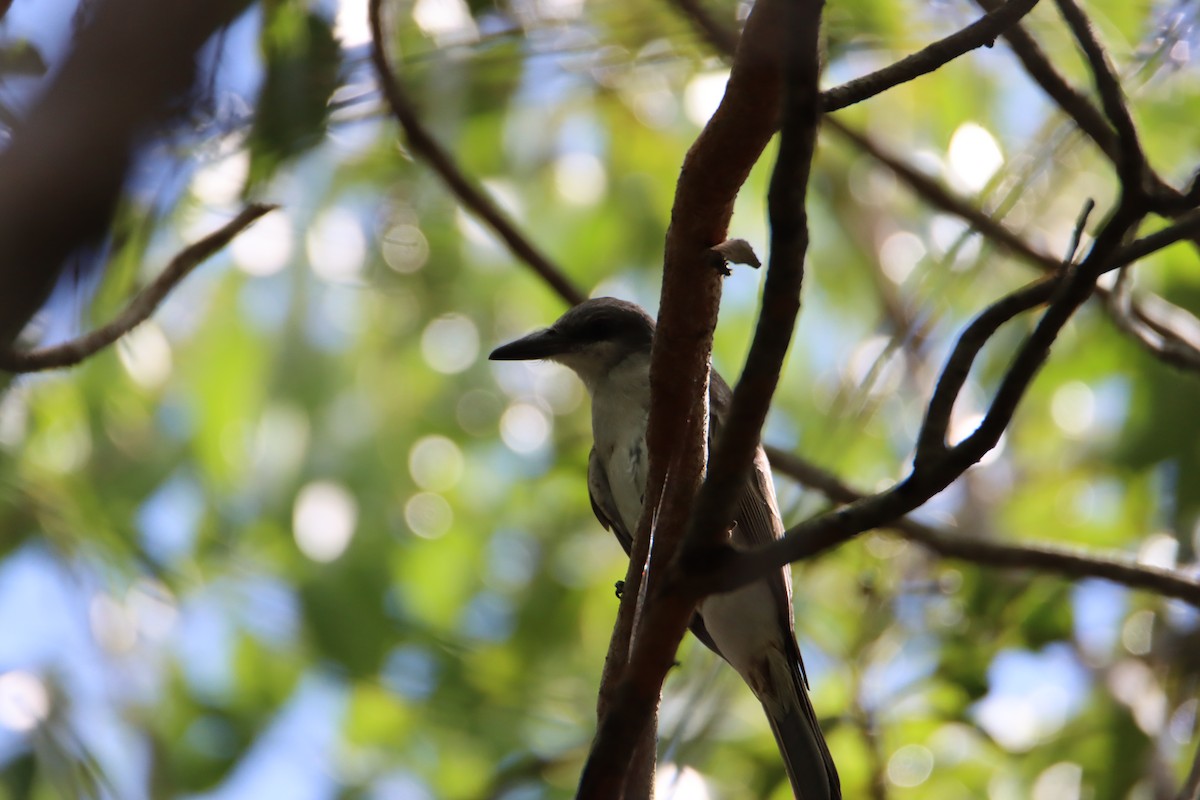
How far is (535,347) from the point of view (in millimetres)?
4375

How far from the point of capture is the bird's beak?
4.35 m

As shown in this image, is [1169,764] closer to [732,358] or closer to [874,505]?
[732,358]

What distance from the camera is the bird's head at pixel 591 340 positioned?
430 cm

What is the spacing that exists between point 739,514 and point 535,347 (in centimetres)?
120

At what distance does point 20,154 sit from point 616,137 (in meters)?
5.39

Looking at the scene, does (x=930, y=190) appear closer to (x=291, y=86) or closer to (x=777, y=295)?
(x=291, y=86)

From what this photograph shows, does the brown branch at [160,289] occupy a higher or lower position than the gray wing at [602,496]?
higher

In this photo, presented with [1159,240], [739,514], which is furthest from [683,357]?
[739,514]

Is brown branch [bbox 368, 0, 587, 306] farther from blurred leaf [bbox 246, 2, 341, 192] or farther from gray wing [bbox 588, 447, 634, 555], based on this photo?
blurred leaf [bbox 246, 2, 341, 192]

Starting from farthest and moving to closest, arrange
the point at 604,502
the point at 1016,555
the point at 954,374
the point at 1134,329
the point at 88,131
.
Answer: the point at 604,502 → the point at 1016,555 → the point at 1134,329 → the point at 954,374 → the point at 88,131

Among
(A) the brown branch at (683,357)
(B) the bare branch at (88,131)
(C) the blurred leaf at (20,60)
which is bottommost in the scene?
(A) the brown branch at (683,357)

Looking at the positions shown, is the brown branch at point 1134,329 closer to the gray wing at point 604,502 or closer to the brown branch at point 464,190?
the gray wing at point 604,502

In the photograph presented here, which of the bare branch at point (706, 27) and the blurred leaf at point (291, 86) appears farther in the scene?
the bare branch at point (706, 27)

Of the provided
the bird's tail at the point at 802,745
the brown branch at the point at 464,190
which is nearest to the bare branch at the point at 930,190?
the brown branch at the point at 464,190
